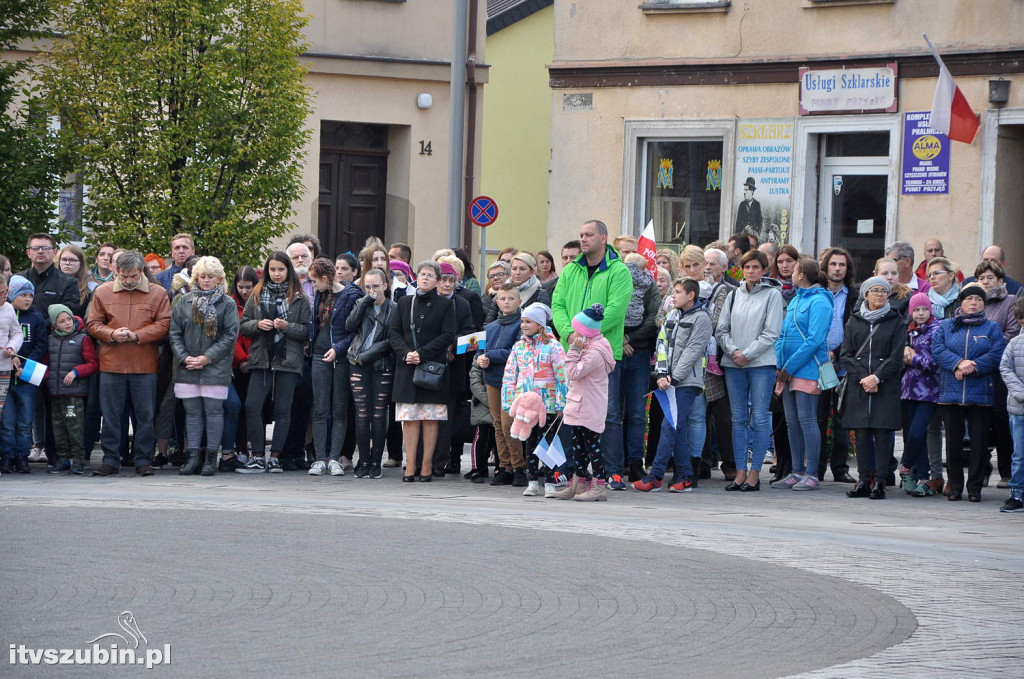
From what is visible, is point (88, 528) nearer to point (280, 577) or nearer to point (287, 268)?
point (280, 577)

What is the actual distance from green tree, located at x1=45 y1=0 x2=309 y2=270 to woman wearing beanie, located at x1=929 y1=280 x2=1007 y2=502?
8809mm

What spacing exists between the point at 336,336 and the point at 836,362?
15.2ft

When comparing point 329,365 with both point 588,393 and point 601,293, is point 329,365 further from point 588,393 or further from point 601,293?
point 588,393

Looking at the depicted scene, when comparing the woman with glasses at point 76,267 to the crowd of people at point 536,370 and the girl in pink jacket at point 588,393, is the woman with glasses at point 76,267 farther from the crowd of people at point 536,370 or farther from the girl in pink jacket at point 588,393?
the girl in pink jacket at point 588,393

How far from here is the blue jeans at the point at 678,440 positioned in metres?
14.0

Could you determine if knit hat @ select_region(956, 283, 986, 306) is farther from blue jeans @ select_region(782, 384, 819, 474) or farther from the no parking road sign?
the no parking road sign

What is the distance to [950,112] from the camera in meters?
20.1

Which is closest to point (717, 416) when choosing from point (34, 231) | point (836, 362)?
point (836, 362)

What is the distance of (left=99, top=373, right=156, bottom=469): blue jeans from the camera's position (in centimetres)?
1451

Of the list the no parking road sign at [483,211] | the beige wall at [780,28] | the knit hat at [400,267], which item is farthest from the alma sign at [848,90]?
the knit hat at [400,267]

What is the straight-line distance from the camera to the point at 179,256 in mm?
15906

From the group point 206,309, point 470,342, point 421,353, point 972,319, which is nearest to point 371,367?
point 421,353

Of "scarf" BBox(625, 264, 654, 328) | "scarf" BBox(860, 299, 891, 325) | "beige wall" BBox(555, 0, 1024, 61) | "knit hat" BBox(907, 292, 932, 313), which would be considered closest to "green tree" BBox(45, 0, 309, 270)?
"beige wall" BBox(555, 0, 1024, 61)

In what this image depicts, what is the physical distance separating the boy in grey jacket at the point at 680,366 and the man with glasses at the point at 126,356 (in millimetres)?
4439
